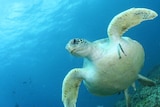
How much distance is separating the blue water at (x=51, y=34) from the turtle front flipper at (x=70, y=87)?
12.4 m

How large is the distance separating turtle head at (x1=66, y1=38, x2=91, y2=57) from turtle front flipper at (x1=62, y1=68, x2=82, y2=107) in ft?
2.25

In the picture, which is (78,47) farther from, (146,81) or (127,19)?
(146,81)

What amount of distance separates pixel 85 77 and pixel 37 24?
17.9m

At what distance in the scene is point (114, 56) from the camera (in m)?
4.94

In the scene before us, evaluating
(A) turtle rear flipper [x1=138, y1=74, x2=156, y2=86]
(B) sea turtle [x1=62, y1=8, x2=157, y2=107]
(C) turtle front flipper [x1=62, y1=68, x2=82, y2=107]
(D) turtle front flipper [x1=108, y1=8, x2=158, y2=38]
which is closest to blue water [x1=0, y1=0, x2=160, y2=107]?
(C) turtle front flipper [x1=62, y1=68, x2=82, y2=107]

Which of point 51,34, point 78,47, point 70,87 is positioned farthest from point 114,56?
point 51,34

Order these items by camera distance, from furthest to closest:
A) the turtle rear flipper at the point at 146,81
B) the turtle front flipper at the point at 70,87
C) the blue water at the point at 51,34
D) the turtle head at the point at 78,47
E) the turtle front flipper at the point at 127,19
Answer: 1. the blue water at the point at 51,34
2. the turtle rear flipper at the point at 146,81
3. the turtle front flipper at the point at 70,87
4. the turtle front flipper at the point at 127,19
5. the turtle head at the point at 78,47

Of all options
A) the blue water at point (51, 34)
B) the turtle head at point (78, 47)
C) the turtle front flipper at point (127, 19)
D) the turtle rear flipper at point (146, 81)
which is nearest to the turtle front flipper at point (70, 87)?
the turtle head at point (78, 47)

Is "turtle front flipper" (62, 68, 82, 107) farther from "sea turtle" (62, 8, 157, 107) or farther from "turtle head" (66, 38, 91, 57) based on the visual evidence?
"turtle head" (66, 38, 91, 57)

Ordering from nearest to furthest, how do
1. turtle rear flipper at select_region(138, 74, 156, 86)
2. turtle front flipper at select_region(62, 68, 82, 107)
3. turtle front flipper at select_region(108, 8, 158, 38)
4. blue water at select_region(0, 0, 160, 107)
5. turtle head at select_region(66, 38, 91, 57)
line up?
1. turtle head at select_region(66, 38, 91, 57)
2. turtle front flipper at select_region(108, 8, 158, 38)
3. turtle front flipper at select_region(62, 68, 82, 107)
4. turtle rear flipper at select_region(138, 74, 156, 86)
5. blue water at select_region(0, 0, 160, 107)

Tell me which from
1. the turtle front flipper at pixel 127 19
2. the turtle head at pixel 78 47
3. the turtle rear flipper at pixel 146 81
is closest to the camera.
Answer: the turtle head at pixel 78 47

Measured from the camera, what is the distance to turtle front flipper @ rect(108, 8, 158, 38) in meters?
4.89

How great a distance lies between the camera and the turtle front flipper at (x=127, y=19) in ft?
16.0

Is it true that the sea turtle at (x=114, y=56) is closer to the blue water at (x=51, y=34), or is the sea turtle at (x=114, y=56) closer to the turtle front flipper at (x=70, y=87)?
the turtle front flipper at (x=70, y=87)
